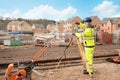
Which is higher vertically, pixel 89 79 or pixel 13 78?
pixel 13 78

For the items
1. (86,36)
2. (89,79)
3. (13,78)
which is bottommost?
(89,79)

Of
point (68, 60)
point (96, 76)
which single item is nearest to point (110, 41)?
point (68, 60)

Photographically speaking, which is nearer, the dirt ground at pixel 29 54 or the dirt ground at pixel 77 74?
the dirt ground at pixel 77 74

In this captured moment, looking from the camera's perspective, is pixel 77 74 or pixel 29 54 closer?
pixel 77 74

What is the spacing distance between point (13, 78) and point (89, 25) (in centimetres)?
386

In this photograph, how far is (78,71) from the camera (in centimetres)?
905

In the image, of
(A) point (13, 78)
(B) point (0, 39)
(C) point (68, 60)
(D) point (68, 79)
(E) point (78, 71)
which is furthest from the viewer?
(B) point (0, 39)

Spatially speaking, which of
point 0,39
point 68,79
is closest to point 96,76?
point 68,79

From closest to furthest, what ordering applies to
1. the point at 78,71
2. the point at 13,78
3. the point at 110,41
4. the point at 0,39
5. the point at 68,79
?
1. the point at 13,78
2. the point at 68,79
3. the point at 78,71
4. the point at 0,39
5. the point at 110,41

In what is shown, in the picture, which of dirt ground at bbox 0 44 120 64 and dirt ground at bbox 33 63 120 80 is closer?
dirt ground at bbox 33 63 120 80

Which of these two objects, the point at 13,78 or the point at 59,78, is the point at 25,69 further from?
the point at 59,78

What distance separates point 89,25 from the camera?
816cm

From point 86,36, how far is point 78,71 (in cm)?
181

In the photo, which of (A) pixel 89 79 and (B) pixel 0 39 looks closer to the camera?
(A) pixel 89 79
